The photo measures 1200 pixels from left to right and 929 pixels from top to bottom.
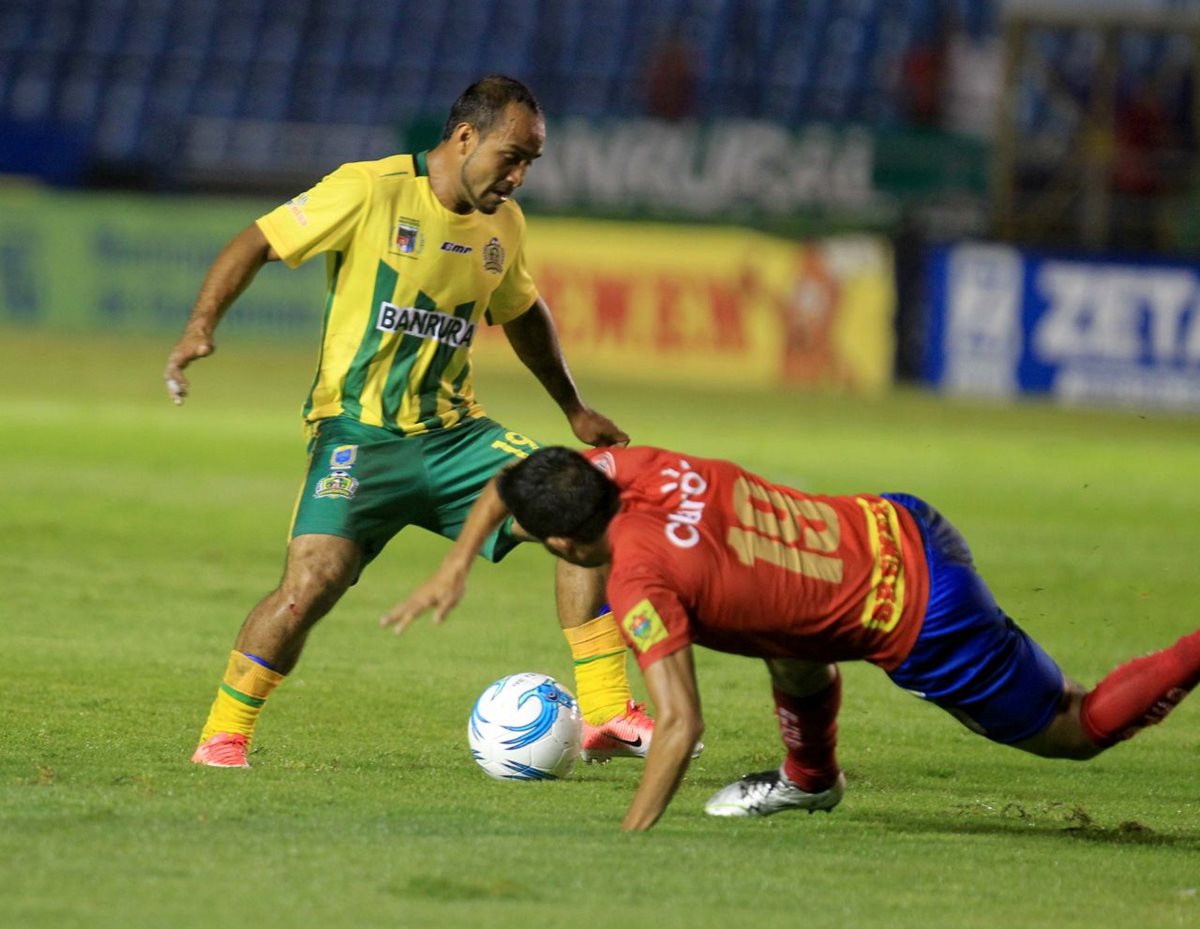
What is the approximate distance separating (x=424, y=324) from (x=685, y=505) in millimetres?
1814

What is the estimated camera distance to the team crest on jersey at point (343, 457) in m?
6.80

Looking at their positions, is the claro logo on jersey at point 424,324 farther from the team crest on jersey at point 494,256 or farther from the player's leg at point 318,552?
the player's leg at point 318,552

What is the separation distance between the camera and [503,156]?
6844 millimetres

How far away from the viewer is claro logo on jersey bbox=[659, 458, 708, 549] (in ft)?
17.8

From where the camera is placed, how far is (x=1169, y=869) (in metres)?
5.55

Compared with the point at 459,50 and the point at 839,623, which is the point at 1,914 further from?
the point at 459,50

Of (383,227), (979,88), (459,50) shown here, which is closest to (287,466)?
(383,227)

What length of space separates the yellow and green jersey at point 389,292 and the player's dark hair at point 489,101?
1.04 feet

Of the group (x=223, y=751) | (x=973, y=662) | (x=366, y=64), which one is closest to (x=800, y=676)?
(x=973, y=662)

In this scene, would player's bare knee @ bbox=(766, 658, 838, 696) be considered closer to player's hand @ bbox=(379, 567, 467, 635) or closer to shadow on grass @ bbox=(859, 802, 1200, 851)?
shadow on grass @ bbox=(859, 802, 1200, 851)

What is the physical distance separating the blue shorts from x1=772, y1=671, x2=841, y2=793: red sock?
1.07 ft

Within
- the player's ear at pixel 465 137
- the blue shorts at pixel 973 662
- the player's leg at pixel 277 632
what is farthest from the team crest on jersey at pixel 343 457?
the blue shorts at pixel 973 662

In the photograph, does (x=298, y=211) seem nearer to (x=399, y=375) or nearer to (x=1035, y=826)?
(x=399, y=375)

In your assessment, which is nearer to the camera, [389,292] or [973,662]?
[973,662]
